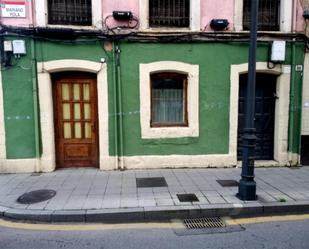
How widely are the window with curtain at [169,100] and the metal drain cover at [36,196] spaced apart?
3116 millimetres

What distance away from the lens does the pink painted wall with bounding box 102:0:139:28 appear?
22.4 ft

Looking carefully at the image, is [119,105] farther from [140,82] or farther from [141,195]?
[141,195]

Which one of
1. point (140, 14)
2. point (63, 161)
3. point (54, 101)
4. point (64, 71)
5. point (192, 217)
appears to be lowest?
point (192, 217)

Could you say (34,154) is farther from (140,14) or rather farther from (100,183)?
(140,14)

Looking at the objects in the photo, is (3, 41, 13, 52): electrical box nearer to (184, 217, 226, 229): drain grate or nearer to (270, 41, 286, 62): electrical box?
(184, 217, 226, 229): drain grate

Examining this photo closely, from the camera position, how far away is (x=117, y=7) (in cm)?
684

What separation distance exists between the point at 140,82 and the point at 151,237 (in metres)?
4.14

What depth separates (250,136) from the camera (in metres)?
4.98

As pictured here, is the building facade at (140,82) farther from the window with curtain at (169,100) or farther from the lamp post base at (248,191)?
the lamp post base at (248,191)

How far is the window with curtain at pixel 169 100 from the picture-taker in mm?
7328

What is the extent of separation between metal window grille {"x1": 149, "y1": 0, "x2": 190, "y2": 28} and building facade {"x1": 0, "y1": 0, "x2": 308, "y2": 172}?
0.03m

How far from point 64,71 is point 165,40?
277 cm

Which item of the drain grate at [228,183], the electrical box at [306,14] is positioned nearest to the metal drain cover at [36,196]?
the drain grate at [228,183]

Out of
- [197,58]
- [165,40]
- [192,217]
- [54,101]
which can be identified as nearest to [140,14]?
[165,40]
